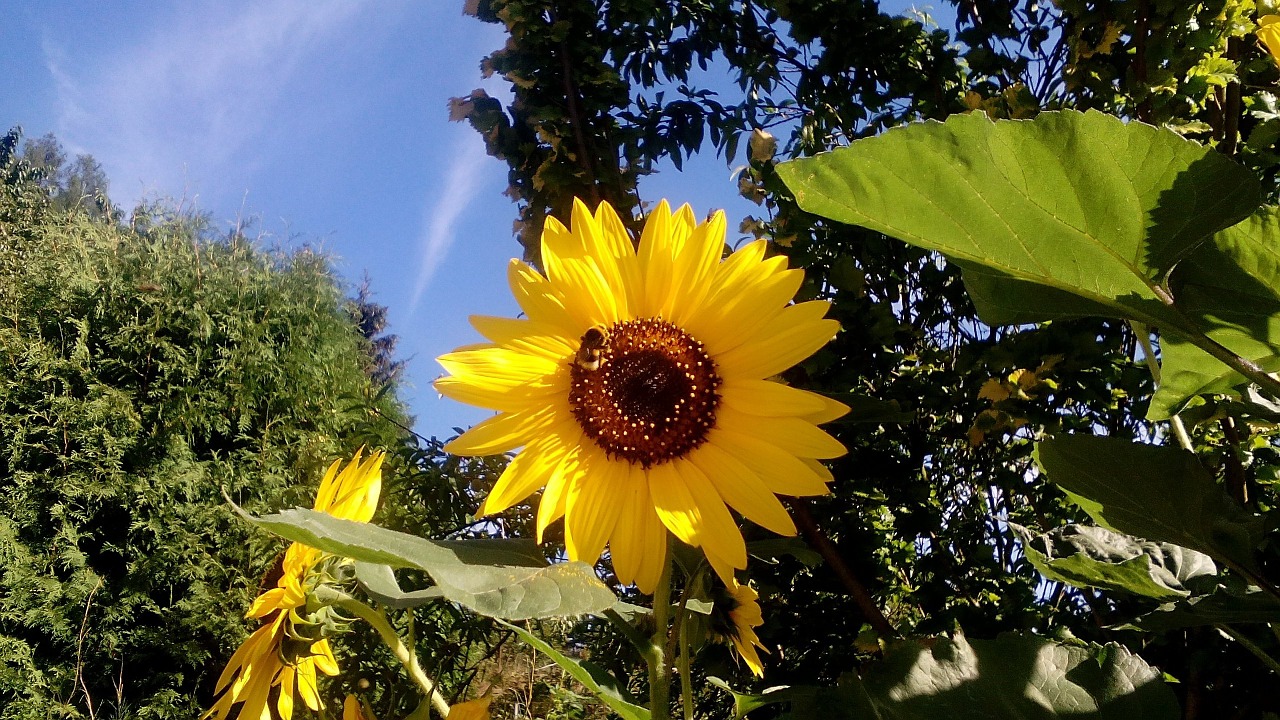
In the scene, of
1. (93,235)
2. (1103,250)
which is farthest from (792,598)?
(93,235)

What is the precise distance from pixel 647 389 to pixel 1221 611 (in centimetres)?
35

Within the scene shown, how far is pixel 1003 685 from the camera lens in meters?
0.44

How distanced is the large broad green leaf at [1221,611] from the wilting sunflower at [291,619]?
1.70 ft

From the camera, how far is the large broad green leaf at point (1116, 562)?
52cm

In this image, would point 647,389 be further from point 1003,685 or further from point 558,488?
point 1003,685

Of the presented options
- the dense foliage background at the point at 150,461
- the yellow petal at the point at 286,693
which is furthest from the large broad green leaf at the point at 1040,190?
the dense foliage background at the point at 150,461

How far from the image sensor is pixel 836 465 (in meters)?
1.64

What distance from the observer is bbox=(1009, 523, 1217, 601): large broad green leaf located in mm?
519

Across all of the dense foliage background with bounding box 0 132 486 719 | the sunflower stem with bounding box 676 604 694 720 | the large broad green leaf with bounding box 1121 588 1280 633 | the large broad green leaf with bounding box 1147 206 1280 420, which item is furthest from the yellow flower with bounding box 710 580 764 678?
the dense foliage background with bounding box 0 132 486 719

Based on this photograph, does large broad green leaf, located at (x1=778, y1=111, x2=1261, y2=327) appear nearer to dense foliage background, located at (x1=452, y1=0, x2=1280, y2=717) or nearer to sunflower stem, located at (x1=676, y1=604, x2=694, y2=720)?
sunflower stem, located at (x1=676, y1=604, x2=694, y2=720)

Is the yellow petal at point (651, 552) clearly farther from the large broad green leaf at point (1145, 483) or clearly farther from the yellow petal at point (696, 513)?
the large broad green leaf at point (1145, 483)

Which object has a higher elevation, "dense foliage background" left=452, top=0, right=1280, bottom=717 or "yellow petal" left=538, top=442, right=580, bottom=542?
"dense foliage background" left=452, top=0, right=1280, bottom=717

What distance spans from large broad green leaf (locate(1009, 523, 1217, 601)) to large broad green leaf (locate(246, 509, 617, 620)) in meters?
0.33

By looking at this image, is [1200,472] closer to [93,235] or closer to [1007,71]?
[1007,71]
